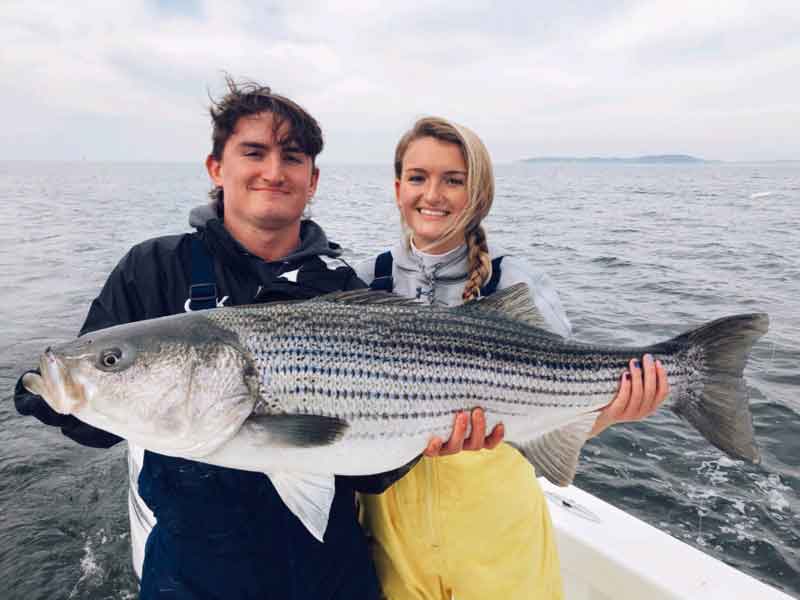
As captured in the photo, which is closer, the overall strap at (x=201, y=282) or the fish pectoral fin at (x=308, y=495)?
the fish pectoral fin at (x=308, y=495)

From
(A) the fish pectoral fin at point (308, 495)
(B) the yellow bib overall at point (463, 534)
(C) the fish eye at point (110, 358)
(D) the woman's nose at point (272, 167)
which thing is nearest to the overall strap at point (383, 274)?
(D) the woman's nose at point (272, 167)

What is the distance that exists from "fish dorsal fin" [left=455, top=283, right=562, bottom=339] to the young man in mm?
732

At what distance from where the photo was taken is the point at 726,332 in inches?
134

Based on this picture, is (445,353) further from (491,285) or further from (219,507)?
(219,507)

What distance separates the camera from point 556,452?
337 centimetres

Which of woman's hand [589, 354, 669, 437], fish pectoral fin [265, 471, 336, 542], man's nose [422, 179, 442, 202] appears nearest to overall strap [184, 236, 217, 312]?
fish pectoral fin [265, 471, 336, 542]

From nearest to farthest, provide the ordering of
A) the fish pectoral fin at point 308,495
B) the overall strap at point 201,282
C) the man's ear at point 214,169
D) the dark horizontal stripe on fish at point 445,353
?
the fish pectoral fin at point 308,495
the dark horizontal stripe on fish at point 445,353
the overall strap at point 201,282
the man's ear at point 214,169

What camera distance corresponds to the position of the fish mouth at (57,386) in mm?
2684

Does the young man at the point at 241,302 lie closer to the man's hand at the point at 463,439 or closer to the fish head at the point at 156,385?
the man's hand at the point at 463,439

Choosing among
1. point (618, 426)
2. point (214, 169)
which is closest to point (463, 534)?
point (214, 169)

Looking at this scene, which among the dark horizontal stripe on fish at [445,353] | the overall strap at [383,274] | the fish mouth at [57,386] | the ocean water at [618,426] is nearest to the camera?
the fish mouth at [57,386]

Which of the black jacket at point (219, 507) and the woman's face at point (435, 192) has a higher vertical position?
the woman's face at point (435, 192)

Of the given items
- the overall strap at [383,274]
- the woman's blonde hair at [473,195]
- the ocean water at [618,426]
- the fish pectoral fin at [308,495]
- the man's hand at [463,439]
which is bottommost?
the ocean water at [618,426]

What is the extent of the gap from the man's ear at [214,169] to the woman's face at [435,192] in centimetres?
134
